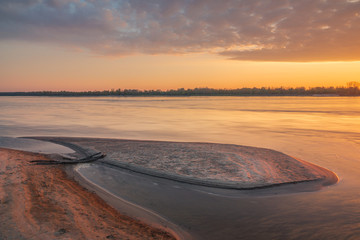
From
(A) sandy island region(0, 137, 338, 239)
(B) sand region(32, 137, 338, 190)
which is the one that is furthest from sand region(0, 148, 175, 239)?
(B) sand region(32, 137, 338, 190)

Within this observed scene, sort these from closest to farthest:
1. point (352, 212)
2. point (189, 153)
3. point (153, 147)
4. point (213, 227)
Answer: point (213, 227)
point (352, 212)
point (189, 153)
point (153, 147)

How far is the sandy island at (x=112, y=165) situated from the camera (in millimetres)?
4070

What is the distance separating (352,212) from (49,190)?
6.19 metres

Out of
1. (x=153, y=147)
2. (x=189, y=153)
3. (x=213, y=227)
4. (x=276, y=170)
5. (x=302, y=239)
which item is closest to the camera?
(x=302, y=239)

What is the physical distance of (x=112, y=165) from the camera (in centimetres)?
→ 840

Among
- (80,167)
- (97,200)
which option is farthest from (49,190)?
(80,167)

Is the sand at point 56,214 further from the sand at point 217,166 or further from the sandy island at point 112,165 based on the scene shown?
the sand at point 217,166

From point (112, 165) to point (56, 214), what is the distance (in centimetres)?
398

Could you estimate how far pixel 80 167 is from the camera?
26.7 feet

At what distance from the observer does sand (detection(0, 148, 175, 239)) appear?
3865 mm

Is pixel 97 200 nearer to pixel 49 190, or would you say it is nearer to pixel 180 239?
pixel 49 190

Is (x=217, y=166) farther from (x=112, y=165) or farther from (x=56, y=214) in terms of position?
(x=56, y=214)

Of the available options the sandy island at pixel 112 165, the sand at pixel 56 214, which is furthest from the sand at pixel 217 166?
the sand at pixel 56 214

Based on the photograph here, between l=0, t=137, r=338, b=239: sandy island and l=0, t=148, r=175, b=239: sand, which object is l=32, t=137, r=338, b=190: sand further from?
l=0, t=148, r=175, b=239: sand
